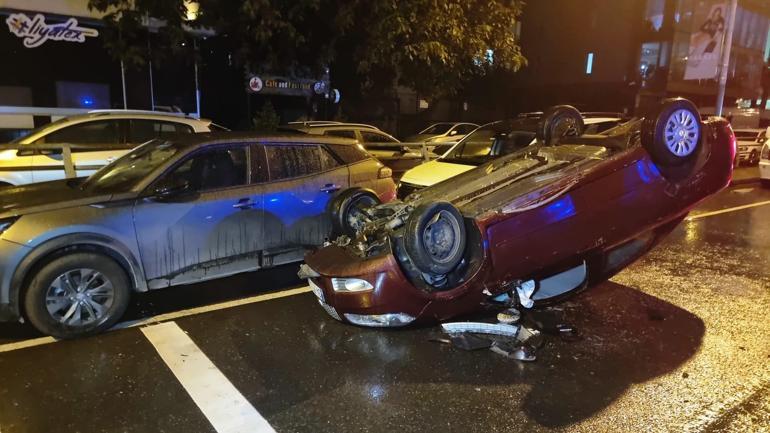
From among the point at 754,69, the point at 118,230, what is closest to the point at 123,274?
the point at 118,230

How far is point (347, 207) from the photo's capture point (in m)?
5.89

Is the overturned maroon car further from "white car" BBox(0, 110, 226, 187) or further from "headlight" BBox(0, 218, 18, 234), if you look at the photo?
"white car" BBox(0, 110, 226, 187)

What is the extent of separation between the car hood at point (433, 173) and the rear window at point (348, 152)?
1277 millimetres

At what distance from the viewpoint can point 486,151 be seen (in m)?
8.62

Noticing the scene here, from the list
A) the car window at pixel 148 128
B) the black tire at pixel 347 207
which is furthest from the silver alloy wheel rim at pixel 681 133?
the car window at pixel 148 128

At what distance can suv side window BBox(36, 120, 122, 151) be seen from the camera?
7.77m

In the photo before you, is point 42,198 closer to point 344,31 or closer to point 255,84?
point 344,31

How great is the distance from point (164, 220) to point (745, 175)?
54.2 ft

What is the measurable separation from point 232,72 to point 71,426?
13.2 metres

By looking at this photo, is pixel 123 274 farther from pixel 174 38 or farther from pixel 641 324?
pixel 174 38

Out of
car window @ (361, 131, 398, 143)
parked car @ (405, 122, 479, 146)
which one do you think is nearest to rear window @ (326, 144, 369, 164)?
car window @ (361, 131, 398, 143)

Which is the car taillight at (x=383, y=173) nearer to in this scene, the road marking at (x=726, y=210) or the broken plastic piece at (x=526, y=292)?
the broken plastic piece at (x=526, y=292)

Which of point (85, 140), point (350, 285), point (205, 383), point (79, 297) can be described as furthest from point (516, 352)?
point (85, 140)

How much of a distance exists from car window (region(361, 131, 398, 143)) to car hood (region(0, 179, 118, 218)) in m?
6.86
